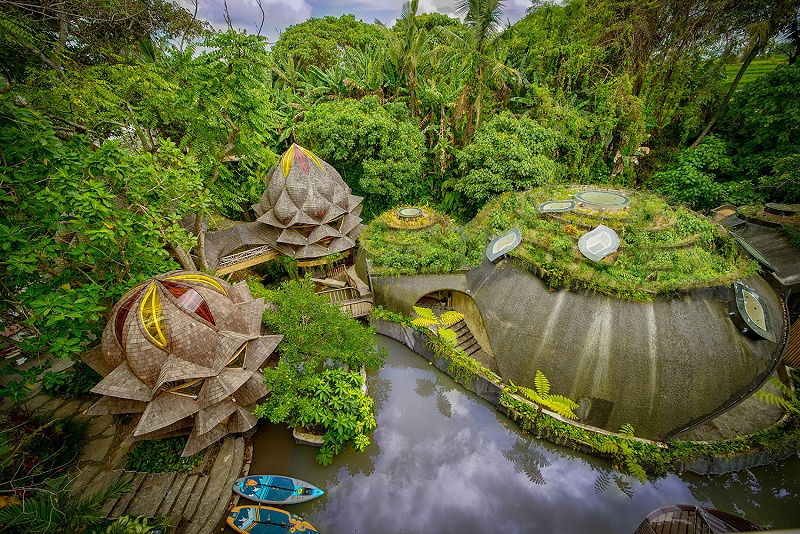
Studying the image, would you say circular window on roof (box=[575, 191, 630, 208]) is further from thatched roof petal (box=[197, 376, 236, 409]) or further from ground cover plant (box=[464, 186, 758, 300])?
thatched roof petal (box=[197, 376, 236, 409])

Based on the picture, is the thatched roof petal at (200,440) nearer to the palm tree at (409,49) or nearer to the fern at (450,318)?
the fern at (450,318)

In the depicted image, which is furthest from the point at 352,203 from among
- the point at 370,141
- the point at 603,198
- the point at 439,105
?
the point at 603,198

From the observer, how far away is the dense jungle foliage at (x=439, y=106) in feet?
34.4

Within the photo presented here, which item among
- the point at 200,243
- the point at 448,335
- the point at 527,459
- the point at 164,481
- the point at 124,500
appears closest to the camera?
the point at 124,500

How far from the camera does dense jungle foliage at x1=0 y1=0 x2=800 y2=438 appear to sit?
10.5 meters

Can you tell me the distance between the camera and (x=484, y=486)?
8.85 m

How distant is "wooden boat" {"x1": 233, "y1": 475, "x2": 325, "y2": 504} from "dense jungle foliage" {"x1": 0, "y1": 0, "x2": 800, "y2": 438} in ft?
19.2

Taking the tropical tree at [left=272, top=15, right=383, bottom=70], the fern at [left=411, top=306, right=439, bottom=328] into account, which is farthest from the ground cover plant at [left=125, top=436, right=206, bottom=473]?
the tropical tree at [left=272, top=15, right=383, bottom=70]

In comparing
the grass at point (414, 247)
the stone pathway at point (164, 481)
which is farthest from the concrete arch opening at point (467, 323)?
the stone pathway at point (164, 481)

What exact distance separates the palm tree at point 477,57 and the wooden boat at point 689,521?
1912cm

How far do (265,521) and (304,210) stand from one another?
453 inches

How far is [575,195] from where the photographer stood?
13.3 metres

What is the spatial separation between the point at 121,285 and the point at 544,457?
1319 cm

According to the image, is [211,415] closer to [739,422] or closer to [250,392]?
[250,392]
